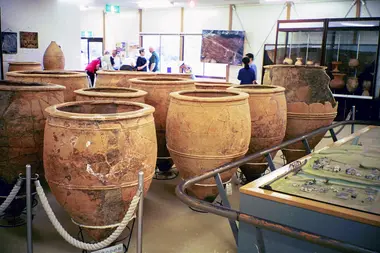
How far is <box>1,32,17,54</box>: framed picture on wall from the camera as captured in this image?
28.0 feet

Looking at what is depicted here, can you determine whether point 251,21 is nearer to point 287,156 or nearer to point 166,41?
point 166,41

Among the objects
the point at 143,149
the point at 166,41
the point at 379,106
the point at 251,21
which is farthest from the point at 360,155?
the point at 166,41

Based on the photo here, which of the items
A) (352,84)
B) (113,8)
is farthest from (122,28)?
(352,84)

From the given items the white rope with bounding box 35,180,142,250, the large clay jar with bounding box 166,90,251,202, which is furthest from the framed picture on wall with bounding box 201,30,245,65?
the white rope with bounding box 35,180,142,250

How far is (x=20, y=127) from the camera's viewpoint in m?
2.82

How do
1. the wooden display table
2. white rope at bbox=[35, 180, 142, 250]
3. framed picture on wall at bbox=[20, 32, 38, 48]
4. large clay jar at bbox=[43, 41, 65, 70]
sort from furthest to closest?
framed picture on wall at bbox=[20, 32, 38, 48], large clay jar at bbox=[43, 41, 65, 70], white rope at bbox=[35, 180, 142, 250], the wooden display table

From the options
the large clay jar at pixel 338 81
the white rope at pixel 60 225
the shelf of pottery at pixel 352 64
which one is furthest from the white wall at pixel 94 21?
the white rope at pixel 60 225

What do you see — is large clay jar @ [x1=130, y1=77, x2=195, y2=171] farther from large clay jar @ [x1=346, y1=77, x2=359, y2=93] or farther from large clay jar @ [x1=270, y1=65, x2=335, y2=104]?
large clay jar @ [x1=346, y1=77, x2=359, y2=93]

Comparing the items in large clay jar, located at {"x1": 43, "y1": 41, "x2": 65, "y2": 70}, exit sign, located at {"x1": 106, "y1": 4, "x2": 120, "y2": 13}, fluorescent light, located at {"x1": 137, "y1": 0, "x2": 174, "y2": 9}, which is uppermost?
fluorescent light, located at {"x1": 137, "y1": 0, "x2": 174, "y2": 9}

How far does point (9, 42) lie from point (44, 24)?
40.7 inches

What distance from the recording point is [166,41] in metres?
14.9

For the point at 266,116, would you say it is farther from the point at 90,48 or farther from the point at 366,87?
the point at 90,48

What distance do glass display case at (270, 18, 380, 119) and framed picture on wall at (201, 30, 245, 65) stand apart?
9.82ft

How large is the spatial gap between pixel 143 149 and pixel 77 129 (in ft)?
1.46
